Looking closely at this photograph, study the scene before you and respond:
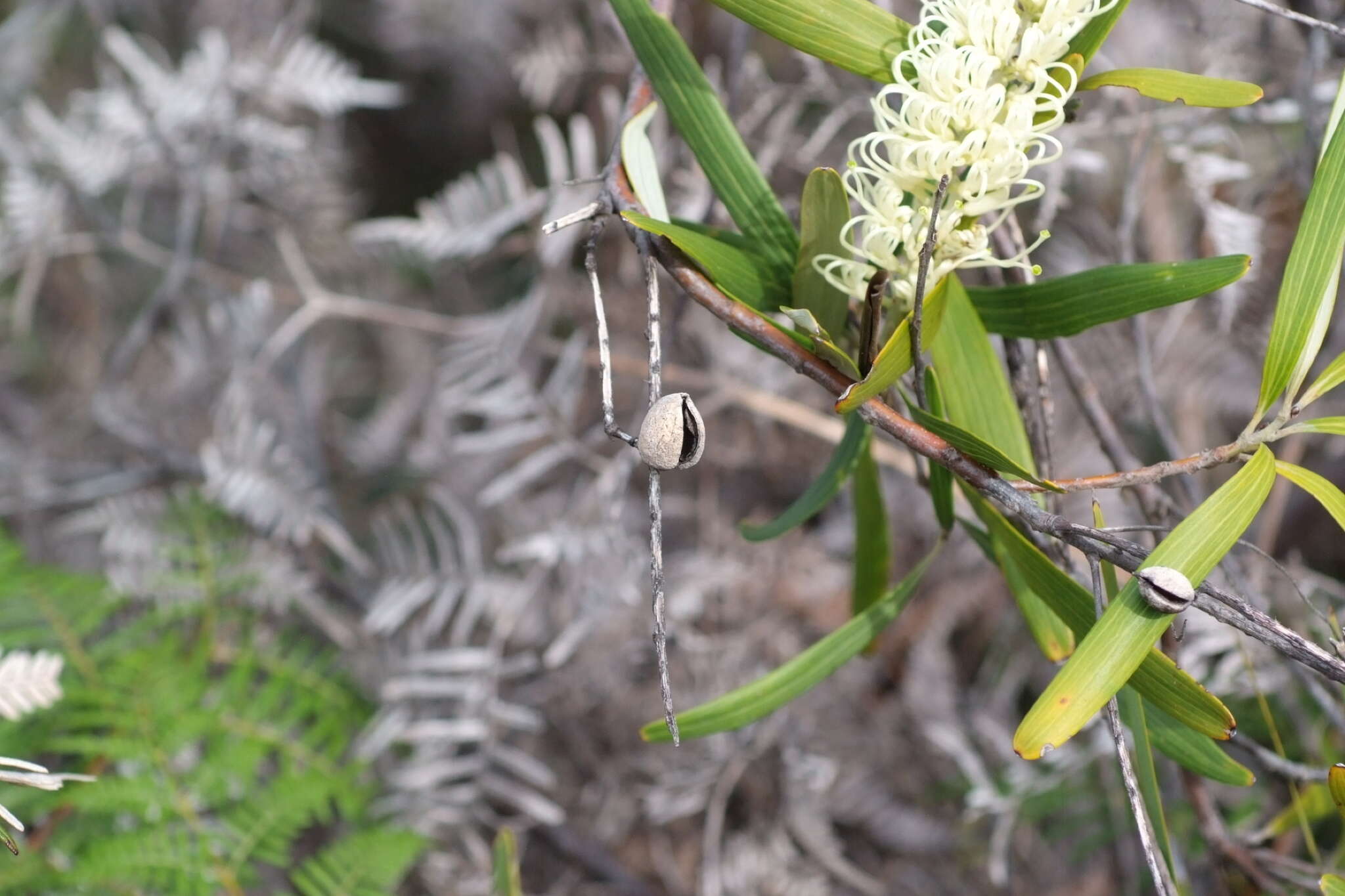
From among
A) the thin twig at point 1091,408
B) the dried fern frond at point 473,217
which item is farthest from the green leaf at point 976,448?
the dried fern frond at point 473,217

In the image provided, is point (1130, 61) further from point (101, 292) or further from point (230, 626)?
point (101, 292)

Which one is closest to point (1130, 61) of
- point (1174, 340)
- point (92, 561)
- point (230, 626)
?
point (1174, 340)

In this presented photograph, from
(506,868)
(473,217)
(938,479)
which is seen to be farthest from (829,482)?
(473,217)

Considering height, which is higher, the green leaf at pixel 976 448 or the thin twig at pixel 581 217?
the thin twig at pixel 581 217

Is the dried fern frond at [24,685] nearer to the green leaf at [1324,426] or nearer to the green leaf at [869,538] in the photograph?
the green leaf at [869,538]

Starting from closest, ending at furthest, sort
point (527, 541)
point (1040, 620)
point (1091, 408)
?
1. point (1040, 620)
2. point (1091, 408)
3. point (527, 541)

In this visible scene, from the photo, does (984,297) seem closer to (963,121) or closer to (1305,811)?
(963,121)

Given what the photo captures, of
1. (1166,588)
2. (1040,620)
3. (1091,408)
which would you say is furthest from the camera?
(1091,408)
